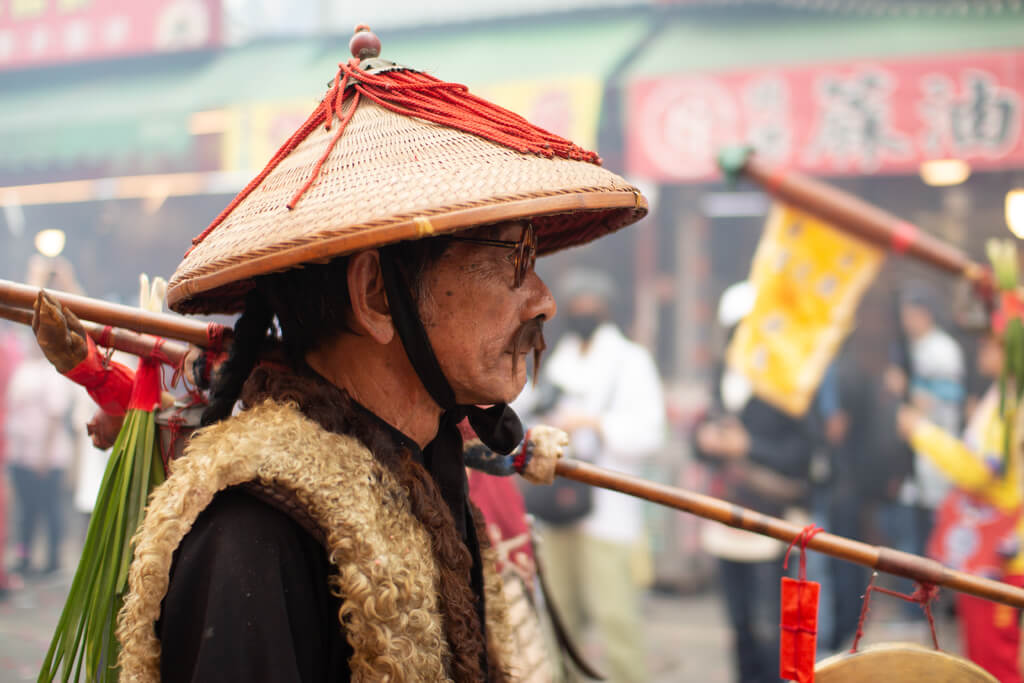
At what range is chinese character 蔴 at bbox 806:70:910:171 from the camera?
19.2 ft

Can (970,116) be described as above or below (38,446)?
above

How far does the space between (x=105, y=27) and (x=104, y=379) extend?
613cm

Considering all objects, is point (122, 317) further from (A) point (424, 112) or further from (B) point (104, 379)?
(A) point (424, 112)

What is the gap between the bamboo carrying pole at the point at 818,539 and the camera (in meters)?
1.76

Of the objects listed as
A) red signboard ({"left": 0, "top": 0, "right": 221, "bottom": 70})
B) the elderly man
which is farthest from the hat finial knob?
red signboard ({"left": 0, "top": 0, "right": 221, "bottom": 70})

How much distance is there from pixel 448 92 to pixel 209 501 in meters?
0.81

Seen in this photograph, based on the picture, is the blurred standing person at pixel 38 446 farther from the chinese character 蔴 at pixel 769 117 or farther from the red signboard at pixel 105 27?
the chinese character 蔴 at pixel 769 117

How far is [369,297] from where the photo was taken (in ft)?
4.71

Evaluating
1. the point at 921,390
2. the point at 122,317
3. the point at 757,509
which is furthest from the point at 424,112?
the point at 921,390

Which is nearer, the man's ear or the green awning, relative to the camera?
the man's ear

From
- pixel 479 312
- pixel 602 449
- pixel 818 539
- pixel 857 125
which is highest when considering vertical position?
pixel 857 125

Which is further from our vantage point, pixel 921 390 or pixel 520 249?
pixel 921 390

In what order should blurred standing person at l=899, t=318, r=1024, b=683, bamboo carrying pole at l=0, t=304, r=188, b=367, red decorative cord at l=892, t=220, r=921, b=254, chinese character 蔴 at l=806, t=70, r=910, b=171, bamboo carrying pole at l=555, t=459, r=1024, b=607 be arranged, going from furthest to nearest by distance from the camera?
chinese character 蔴 at l=806, t=70, r=910, b=171 → red decorative cord at l=892, t=220, r=921, b=254 → blurred standing person at l=899, t=318, r=1024, b=683 → bamboo carrying pole at l=555, t=459, r=1024, b=607 → bamboo carrying pole at l=0, t=304, r=188, b=367

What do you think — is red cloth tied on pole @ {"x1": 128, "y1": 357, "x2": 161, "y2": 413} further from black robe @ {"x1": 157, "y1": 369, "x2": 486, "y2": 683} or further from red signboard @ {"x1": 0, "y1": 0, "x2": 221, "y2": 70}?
red signboard @ {"x1": 0, "y1": 0, "x2": 221, "y2": 70}
